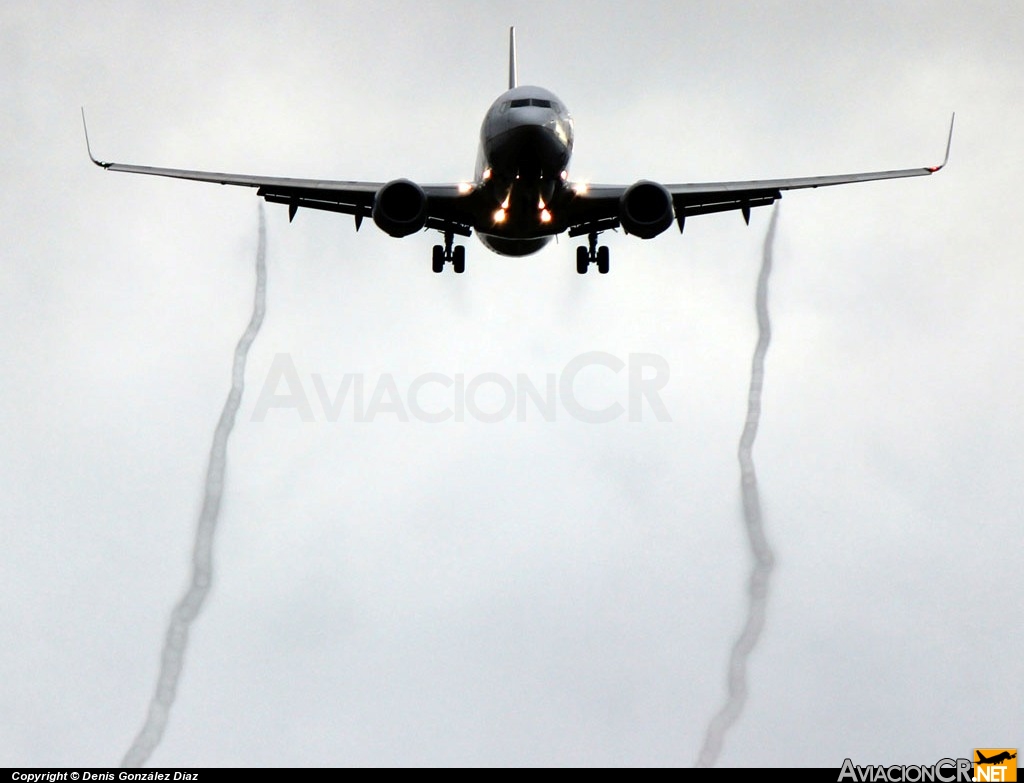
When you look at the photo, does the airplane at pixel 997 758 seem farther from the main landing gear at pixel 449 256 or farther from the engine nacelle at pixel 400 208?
the engine nacelle at pixel 400 208

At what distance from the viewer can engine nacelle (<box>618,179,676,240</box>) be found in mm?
26688

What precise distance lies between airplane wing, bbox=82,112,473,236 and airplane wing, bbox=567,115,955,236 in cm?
267

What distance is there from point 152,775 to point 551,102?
4550 centimetres

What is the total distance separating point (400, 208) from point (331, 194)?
3.42 m

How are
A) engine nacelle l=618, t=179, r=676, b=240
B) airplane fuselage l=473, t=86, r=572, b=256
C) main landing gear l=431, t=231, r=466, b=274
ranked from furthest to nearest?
main landing gear l=431, t=231, r=466, b=274, engine nacelle l=618, t=179, r=676, b=240, airplane fuselage l=473, t=86, r=572, b=256

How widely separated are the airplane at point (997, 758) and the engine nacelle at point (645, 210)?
35.8 metres

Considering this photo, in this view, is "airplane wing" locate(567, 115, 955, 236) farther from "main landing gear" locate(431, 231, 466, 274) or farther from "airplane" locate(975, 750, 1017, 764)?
"airplane" locate(975, 750, 1017, 764)

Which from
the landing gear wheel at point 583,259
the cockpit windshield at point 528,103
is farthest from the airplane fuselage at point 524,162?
the landing gear wheel at point 583,259

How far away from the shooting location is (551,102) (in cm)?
2652

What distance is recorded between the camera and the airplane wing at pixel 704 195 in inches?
1115

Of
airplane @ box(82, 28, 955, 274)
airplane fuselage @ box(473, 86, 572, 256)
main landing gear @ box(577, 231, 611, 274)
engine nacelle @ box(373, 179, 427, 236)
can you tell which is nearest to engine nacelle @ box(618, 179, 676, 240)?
airplane @ box(82, 28, 955, 274)

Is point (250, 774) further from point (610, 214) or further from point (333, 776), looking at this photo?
point (610, 214)

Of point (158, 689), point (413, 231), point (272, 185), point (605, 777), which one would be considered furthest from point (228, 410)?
point (605, 777)

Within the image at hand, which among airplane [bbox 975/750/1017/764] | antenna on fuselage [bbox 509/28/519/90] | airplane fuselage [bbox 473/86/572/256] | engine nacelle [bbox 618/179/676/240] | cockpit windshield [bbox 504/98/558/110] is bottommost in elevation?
airplane [bbox 975/750/1017/764]
